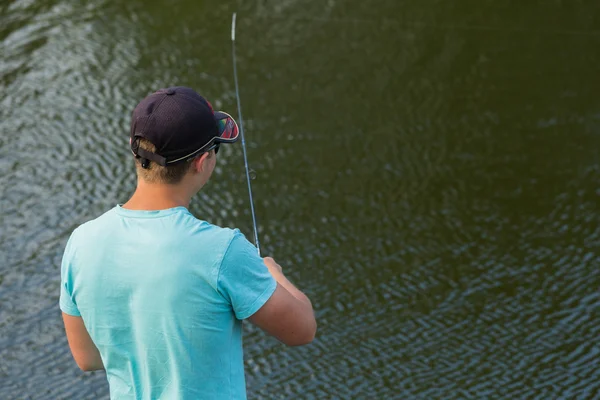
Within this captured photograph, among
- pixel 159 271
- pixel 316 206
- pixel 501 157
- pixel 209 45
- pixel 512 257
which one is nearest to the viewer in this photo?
pixel 159 271

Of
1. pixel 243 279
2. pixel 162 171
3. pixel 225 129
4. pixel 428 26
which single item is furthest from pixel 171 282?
pixel 428 26

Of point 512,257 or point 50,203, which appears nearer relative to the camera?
point 512,257

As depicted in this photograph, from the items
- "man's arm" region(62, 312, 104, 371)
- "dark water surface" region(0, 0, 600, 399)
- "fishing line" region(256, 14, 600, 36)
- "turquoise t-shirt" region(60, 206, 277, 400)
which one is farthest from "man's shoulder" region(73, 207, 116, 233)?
"fishing line" region(256, 14, 600, 36)

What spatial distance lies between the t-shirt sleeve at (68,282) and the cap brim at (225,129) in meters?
0.38

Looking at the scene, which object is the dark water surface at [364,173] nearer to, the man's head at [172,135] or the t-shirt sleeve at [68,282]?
the t-shirt sleeve at [68,282]

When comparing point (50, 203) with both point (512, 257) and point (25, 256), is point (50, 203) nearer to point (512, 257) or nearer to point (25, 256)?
point (25, 256)

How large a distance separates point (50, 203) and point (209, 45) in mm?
2904

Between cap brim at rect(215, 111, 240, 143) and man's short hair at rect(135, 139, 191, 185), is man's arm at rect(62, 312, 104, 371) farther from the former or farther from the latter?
cap brim at rect(215, 111, 240, 143)

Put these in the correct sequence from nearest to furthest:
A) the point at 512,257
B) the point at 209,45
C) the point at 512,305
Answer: the point at 512,305
the point at 512,257
the point at 209,45

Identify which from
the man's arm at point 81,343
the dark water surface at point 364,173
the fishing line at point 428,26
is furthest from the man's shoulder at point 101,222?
the fishing line at point 428,26

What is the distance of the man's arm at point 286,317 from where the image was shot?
1634 millimetres

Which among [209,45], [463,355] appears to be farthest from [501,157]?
[209,45]

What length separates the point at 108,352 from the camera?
171cm

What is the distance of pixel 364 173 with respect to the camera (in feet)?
22.0
